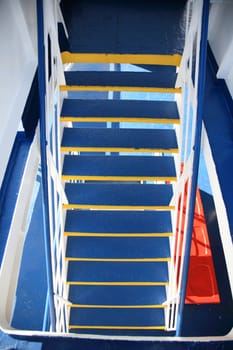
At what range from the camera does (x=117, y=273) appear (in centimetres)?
279

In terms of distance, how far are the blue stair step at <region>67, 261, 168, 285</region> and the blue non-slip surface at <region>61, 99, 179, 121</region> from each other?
1.33m

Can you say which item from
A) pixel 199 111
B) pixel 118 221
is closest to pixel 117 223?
pixel 118 221

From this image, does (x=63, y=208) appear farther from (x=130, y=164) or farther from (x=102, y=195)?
(x=130, y=164)

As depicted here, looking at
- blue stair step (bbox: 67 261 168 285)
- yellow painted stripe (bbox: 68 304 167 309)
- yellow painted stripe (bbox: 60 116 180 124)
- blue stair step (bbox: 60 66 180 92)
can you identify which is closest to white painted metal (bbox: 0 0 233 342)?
blue stair step (bbox: 60 66 180 92)

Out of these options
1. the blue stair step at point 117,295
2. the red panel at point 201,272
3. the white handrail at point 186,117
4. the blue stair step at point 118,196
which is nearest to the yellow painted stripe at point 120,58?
the white handrail at point 186,117

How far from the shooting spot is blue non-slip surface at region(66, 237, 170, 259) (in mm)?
2574

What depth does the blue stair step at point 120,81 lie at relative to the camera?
2.21m

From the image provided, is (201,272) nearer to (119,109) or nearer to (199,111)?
(119,109)

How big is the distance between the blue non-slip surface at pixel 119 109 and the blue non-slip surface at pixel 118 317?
72.1 inches

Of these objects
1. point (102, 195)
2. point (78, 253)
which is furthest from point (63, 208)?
point (78, 253)

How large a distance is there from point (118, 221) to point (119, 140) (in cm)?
63

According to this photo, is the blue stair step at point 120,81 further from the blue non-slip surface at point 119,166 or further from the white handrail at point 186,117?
the blue non-slip surface at point 119,166

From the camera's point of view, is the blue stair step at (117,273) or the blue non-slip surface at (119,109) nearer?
the blue non-slip surface at (119,109)

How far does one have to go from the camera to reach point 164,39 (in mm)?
2729
